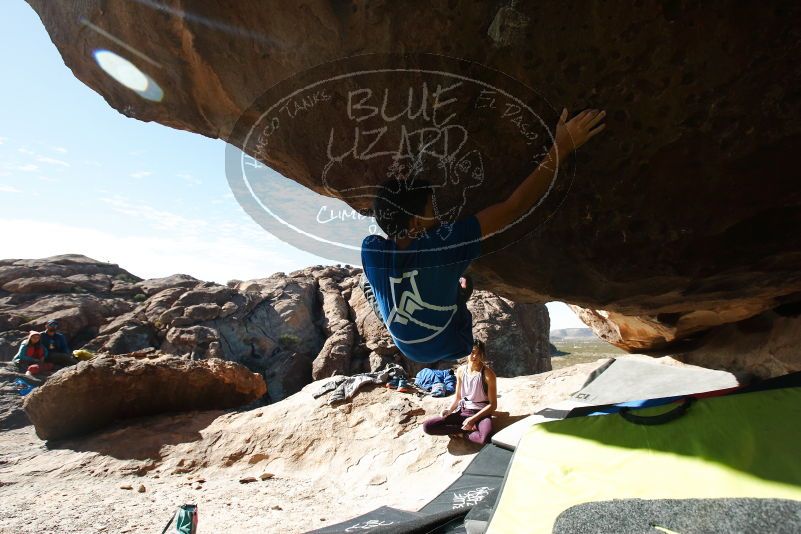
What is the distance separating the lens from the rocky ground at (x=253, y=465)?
16.2 ft

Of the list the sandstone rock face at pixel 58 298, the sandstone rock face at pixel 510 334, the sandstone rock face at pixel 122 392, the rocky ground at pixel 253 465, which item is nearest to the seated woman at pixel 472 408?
the rocky ground at pixel 253 465

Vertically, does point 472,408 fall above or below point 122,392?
below

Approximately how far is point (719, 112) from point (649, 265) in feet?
3.29

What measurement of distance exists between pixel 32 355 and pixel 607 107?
50.6 feet

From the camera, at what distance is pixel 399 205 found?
2.31 meters

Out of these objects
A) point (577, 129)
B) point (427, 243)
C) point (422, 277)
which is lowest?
point (422, 277)

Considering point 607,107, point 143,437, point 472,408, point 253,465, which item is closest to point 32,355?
point 143,437

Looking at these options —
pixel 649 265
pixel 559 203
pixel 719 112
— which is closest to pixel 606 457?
pixel 649 265

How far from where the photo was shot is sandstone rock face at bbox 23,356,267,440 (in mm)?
8156

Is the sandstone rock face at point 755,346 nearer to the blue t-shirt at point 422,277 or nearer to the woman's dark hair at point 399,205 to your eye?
the blue t-shirt at point 422,277

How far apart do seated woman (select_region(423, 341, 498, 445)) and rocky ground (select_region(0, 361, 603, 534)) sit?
18cm

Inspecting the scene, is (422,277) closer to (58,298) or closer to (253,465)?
(253,465)

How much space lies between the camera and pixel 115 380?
8.50 metres

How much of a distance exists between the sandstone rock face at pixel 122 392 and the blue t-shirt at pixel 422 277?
8.21 m
